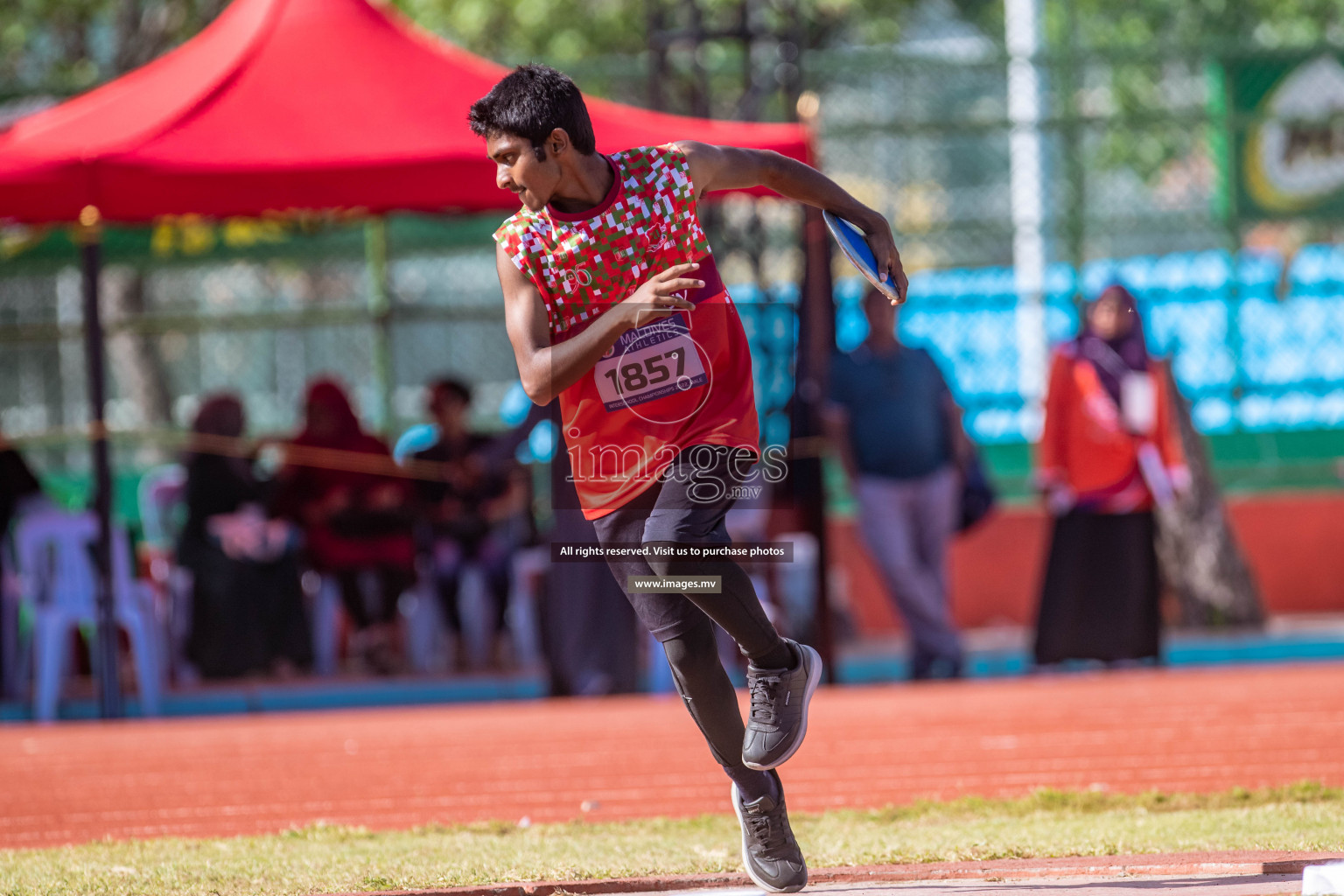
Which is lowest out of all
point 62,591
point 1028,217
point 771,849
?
point 771,849

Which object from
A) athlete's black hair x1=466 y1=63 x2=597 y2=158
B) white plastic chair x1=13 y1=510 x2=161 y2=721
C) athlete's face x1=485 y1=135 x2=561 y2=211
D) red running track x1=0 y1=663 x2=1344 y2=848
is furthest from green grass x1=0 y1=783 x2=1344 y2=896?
white plastic chair x1=13 y1=510 x2=161 y2=721

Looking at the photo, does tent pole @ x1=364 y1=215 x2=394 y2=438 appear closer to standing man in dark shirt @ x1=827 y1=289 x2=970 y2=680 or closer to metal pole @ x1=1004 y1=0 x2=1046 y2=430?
standing man in dark shirt @ x1=827 y1=289 x2=970 y2=680

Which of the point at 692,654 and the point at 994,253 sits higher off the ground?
the point at 994,253

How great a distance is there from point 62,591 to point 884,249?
5.83 meters

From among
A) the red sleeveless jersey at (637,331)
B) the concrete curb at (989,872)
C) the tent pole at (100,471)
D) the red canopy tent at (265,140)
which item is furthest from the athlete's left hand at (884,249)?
the tent pole at (100,471)

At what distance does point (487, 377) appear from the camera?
37.4 ft

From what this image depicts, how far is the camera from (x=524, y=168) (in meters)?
3.53

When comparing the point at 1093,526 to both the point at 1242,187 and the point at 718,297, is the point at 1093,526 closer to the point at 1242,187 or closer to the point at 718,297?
the point at 1242,187

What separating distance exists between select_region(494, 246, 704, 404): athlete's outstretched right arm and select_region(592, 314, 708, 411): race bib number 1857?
7 cm

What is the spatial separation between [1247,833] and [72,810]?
368cm

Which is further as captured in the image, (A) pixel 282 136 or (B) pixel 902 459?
(B) pixel 902 459

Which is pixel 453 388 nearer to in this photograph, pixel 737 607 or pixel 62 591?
pixel 62 591

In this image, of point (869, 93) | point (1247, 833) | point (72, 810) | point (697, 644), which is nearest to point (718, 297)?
point (697, 644)

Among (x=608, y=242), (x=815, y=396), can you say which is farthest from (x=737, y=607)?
(x=815, y=396)
